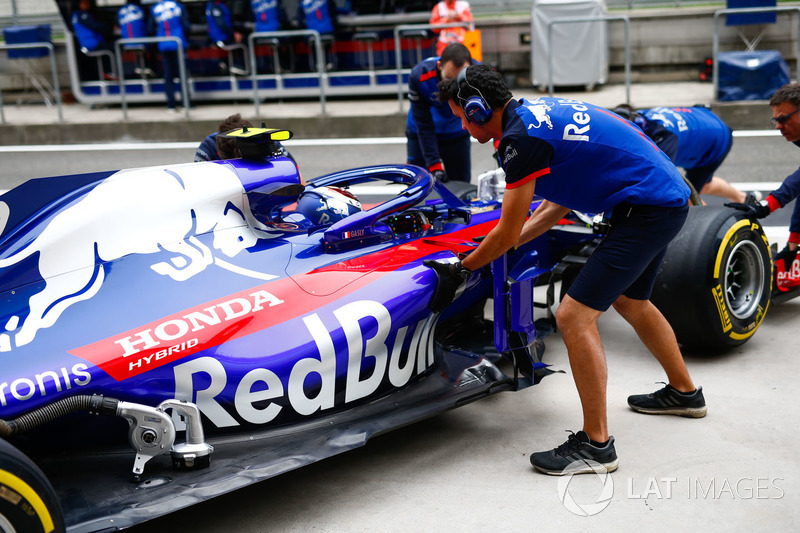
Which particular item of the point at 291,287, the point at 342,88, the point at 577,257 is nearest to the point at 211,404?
the point at 291,287

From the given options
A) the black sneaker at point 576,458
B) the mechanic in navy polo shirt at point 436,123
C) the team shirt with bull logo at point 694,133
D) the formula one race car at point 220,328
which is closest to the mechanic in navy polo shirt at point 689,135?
the team shirt with bull logo at point 694,133

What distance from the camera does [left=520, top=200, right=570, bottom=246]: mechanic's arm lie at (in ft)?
13.7

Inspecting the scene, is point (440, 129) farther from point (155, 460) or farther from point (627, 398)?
point (155, 460)

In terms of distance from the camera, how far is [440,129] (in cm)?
705

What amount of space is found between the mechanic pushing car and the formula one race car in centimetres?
64

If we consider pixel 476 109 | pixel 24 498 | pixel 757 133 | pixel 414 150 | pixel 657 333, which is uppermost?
pixel 476 109

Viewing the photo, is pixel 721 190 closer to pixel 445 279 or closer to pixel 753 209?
pixel 753 209

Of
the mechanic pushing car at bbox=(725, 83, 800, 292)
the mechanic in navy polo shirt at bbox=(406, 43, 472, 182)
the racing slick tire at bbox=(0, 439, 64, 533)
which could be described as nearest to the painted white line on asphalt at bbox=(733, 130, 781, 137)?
the mechanic in navy polo shirt at bbox=(406, 43, 472, 182)

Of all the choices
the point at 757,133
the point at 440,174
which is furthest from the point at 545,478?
the point at 757,133

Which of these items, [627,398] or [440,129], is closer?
[627,398]

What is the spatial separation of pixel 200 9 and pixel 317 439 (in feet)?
43.3

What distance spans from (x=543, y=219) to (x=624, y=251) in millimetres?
566

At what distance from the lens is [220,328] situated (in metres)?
3.49

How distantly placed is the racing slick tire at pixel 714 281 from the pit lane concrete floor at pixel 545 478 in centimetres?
31
